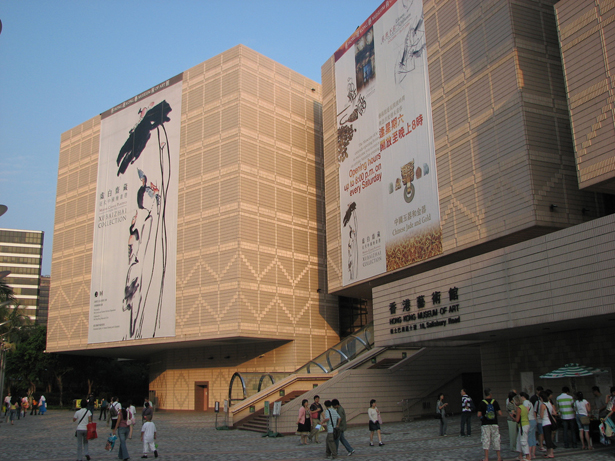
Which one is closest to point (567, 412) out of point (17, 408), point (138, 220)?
point (17, 408)

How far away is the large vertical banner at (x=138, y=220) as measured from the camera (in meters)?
42.1

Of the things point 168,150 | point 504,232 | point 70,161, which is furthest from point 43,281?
point 504,232

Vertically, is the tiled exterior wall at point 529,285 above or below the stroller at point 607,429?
above

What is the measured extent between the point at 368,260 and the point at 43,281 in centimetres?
12896

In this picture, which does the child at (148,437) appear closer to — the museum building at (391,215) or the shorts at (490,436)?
the museum building at (391,215)

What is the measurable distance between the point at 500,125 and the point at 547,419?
14043mm

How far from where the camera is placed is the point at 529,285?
18625 mm

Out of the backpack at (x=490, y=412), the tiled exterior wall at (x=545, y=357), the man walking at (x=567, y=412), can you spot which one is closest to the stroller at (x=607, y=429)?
the man walking at (x=567, y=412)

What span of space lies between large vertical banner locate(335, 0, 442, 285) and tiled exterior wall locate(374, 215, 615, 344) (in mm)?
5768

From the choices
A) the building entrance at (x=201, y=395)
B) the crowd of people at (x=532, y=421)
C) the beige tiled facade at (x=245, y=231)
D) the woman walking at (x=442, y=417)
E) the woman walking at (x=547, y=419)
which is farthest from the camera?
the building entrance at (x=201, y=395)

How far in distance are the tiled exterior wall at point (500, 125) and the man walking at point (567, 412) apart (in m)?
8.71

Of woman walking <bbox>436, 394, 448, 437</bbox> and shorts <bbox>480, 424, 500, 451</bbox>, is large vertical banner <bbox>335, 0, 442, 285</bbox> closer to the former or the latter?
woman walking <bbox>436, 394, 448, 437</bbox>

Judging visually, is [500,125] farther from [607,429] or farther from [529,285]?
[607,429]

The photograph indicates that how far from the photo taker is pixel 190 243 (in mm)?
40750
